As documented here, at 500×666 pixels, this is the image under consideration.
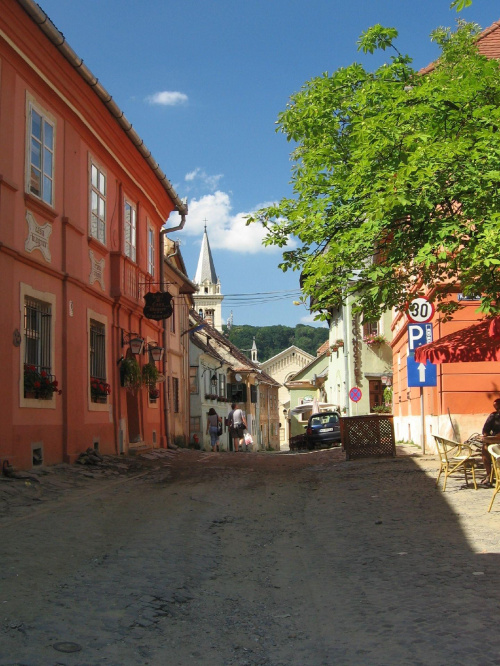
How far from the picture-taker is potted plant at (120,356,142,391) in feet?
61.4

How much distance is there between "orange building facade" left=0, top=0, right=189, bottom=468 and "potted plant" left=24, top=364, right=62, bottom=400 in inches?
0.9

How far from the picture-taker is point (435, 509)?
400 inches

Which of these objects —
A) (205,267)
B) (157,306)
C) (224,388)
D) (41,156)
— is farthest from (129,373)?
(205,267)

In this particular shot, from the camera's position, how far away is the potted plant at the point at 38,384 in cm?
1280

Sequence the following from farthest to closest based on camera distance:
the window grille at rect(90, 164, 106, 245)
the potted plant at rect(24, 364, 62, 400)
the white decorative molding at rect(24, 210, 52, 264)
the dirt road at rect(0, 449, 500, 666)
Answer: the window grille at rect(90, 164, 106, 245) → the white decorative molding at rect(24, 210, 52, 264) → the potted plant at rect(24, 364, 62, 400) → the dirt road at rect(0, 449, 500, 666)

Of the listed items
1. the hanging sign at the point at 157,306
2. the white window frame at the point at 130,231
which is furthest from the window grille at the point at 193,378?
the hanging sign at the point at 157,306

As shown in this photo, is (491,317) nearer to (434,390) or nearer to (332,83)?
(332,83)

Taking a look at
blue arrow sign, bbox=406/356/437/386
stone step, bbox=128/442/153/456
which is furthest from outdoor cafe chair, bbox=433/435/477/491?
stone step, bbox=128/442/153/456

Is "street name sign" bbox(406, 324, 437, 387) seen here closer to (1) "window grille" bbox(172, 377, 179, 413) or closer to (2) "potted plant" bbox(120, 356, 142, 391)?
(2) "potted plant" bbox(120, 356, 142, 391)

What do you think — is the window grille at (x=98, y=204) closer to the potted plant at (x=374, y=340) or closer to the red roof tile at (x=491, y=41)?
the red roof tile at (x=491, y=41)

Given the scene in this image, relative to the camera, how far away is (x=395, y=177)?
1022cm

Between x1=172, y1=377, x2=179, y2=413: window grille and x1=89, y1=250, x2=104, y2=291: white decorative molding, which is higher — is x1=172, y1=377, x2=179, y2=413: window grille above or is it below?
below

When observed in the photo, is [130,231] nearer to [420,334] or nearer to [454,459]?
[420,334]

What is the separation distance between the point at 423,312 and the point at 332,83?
5.83m
